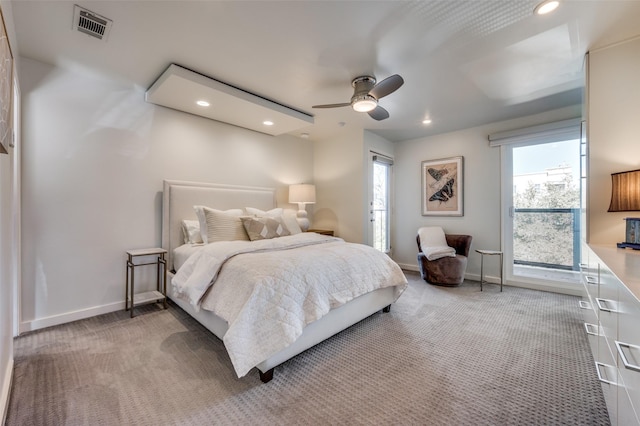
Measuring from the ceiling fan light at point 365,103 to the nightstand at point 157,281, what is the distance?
268 centimetres

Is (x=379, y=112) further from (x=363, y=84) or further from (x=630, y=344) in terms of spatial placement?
(x=630, y=344)

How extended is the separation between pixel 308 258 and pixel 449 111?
300 centimetres

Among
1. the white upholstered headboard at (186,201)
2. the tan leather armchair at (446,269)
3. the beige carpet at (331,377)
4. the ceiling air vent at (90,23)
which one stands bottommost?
the beige carpet at (331,377)

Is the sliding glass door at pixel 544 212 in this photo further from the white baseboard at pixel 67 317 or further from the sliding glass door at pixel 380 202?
the white baseboard at pixel 67 317

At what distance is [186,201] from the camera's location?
3295 millimetres

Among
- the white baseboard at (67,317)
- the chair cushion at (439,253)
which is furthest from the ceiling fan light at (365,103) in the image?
the white baseboard at (67,317)

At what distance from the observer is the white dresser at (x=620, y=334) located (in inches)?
33.8

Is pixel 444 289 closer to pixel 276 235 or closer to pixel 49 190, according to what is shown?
pixel 276 235

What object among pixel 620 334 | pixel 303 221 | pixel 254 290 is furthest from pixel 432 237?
pixel 254 290

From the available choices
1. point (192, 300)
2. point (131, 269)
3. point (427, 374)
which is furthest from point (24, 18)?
point (427, 374)

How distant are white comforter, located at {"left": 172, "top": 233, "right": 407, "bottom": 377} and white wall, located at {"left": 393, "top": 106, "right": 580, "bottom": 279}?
95.4 inches

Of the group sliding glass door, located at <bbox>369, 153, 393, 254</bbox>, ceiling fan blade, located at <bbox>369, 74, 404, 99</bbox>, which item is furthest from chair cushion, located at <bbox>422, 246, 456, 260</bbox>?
ceiling fan blade, located at <bbox>369, 74, 404, 99</bbox>

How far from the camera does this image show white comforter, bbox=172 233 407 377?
64.2 inches

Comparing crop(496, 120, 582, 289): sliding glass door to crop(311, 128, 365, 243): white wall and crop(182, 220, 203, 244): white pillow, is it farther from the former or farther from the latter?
crop(182, 220, 203, 244): white pillow
